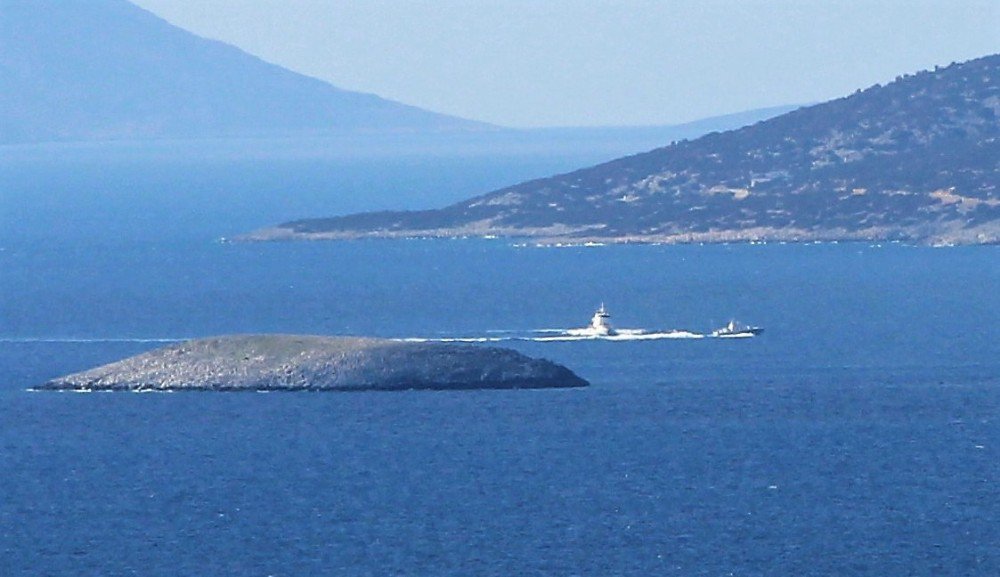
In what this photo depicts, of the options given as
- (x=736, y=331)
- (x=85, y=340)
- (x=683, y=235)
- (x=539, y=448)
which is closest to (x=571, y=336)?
(x=736, y=331)

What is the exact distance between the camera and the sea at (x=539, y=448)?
59906mm

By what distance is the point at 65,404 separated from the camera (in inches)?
3401

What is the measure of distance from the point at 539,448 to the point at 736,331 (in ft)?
117

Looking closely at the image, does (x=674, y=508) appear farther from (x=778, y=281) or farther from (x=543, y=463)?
(x=778, y=281)

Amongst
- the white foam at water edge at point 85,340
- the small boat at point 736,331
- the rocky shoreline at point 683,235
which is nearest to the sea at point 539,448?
the white foam at water edge at point 85,340

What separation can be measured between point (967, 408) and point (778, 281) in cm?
6270

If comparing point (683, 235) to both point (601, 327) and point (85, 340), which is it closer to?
point (601, 327)

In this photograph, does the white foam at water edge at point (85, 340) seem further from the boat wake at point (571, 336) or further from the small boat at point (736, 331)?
the small boat at point (736, 331)

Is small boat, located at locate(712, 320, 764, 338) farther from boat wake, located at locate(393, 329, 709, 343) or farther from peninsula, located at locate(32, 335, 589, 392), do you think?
peninsula, located at locate(32, 335, 589, 392)

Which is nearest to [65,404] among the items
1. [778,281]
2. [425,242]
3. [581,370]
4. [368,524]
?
[581,370]

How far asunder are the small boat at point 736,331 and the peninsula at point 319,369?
1905 centimetres

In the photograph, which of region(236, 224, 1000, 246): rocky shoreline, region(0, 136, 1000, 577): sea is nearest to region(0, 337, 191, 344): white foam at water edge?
region(0, 136, 1000, 577): sea

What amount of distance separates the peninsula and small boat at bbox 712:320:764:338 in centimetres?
1905

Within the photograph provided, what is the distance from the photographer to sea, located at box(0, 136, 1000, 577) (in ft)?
197
